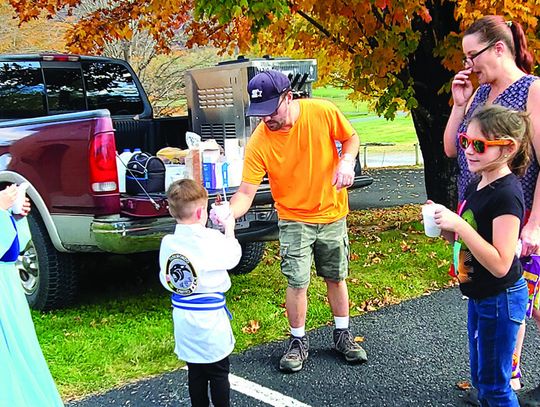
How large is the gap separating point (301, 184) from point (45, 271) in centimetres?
221

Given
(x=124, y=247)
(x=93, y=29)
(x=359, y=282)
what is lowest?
(x=359, y=282)

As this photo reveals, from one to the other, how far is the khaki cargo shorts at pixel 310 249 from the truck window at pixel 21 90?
9.99 feet

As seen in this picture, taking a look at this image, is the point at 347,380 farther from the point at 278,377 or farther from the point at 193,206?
the point at 193,206

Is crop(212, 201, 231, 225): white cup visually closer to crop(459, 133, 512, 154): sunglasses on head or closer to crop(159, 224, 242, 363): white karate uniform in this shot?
crop(159, 224, 242, 363): white karate uniform

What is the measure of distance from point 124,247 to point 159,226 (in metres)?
0.28

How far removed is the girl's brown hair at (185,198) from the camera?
2863 mm

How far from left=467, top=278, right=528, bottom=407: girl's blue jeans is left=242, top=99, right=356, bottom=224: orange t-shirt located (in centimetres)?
136

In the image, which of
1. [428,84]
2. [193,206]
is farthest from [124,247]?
[428,84]

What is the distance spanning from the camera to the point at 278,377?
3.86 meters

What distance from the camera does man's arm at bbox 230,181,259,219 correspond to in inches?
150

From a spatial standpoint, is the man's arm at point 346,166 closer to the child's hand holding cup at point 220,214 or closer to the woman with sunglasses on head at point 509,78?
the woman with sunglasses on head at point 509,78

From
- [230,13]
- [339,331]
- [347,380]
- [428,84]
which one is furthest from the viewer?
[428,84]

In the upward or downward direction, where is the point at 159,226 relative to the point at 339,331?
upward

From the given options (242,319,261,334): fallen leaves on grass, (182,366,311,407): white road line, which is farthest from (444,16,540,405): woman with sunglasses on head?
(242,319,261,334): fallen leaves on grass
